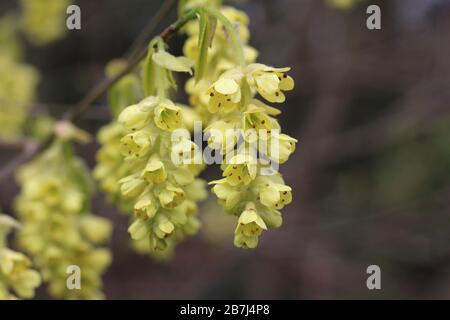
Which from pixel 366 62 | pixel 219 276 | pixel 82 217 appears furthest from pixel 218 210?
pixel 82 217

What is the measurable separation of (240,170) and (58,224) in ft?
2.49

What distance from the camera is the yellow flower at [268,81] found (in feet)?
3.96

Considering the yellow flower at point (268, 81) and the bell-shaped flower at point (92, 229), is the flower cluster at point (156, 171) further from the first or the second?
the bell-shaped flower at point (92, 229)

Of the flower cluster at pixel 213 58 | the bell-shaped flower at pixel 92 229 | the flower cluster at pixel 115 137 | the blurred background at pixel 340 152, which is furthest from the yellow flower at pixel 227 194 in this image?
the blurred background at pixel 340 152

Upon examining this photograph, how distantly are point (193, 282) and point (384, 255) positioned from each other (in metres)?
1.19

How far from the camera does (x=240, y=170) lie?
1153 mm

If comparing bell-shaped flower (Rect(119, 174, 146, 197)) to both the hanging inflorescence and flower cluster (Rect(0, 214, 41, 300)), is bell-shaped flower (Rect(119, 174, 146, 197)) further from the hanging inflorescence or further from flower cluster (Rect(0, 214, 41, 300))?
flower cluster (Rect(0, 214, 41, 300))

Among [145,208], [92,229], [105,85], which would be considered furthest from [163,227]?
[92,229]

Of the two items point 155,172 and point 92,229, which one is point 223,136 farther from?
point 92,229

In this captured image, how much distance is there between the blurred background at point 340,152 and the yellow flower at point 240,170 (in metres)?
2.49

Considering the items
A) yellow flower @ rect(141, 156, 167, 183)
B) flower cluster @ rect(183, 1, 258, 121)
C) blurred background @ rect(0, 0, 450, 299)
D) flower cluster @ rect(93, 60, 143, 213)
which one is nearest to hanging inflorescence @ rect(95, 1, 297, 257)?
yellow flower @ rect(141, 156, 167, 183)

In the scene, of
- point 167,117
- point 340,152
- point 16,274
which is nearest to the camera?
point 167,117

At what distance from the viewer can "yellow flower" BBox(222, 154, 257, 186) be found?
1.13 metres
